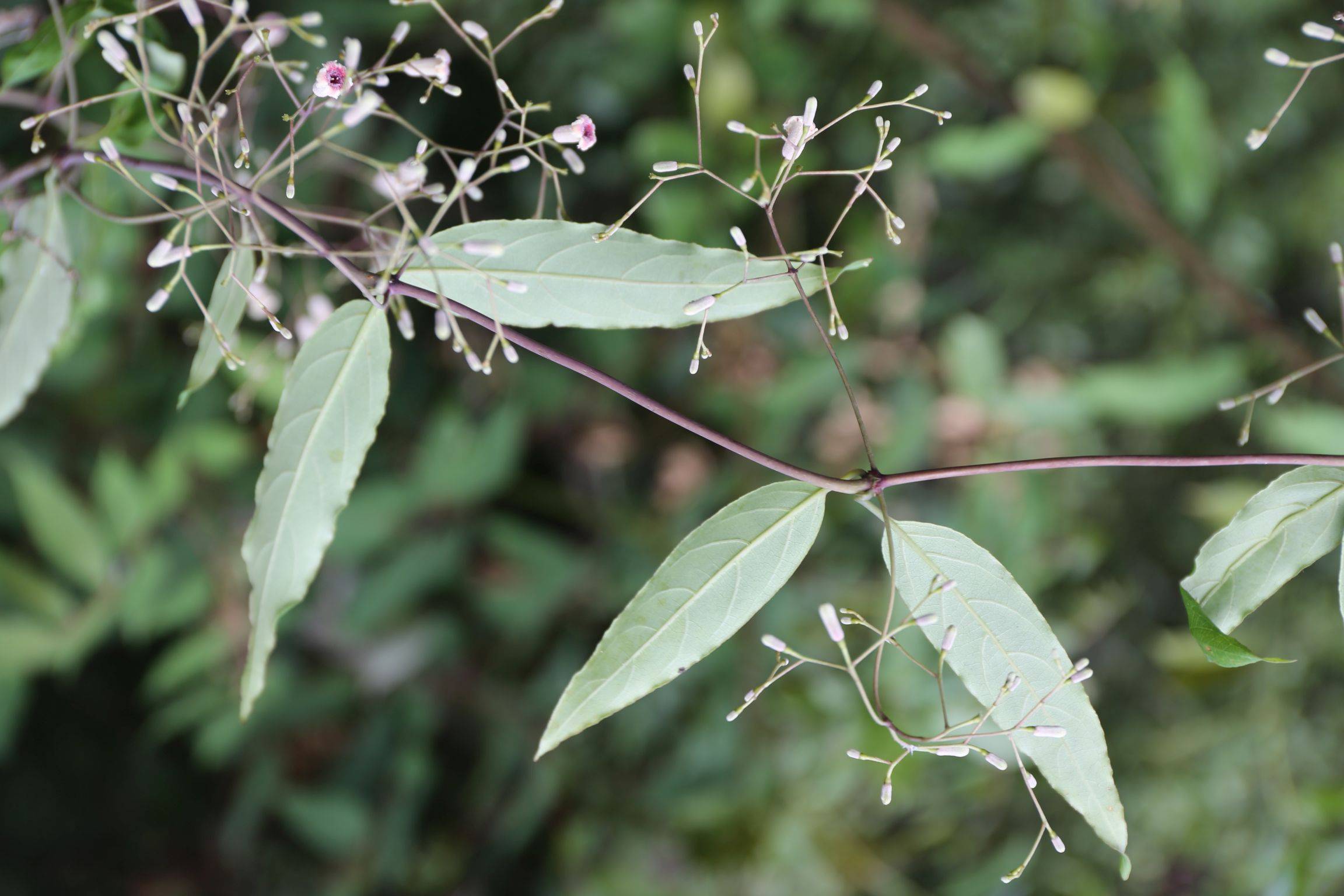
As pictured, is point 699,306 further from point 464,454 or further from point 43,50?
point 464,454

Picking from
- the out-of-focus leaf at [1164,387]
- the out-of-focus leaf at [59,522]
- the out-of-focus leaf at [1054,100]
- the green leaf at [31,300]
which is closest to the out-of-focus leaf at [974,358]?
Result: the out-of-focus leaf at [1164,387]

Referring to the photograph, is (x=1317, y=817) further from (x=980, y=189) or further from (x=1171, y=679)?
(x=980, y=189)

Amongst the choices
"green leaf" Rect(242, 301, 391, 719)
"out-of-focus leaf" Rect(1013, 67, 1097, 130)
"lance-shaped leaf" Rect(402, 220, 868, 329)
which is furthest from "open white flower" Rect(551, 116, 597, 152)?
"out-of-focus leaf" Rect(1013, 67, 1097, 130)

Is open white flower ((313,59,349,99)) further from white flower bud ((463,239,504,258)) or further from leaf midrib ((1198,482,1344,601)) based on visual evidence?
leaf midrib ((1198,482,1344,601))

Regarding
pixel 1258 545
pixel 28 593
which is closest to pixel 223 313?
pixel 1258 545

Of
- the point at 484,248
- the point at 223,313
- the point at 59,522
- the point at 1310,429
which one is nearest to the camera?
the point at 484,248

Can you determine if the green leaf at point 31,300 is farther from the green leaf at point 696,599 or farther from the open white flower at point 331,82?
the green leaf at point 696,599

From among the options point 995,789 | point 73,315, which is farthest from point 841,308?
point 73,315

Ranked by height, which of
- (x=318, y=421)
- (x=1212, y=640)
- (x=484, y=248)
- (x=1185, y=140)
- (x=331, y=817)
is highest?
(x=484, y=248)
